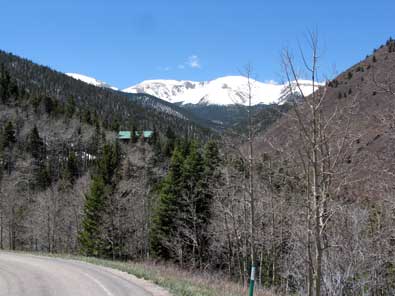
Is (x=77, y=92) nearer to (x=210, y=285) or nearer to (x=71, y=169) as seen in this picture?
(x=71, y=169)

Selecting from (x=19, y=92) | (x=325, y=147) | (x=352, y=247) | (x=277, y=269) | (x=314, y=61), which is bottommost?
(x=277, y=269)

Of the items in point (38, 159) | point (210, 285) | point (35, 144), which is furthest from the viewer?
point (35, 144)

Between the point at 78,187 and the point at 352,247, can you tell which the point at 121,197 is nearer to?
the point at 78,187

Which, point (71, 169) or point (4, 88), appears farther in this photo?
point (4, 88)

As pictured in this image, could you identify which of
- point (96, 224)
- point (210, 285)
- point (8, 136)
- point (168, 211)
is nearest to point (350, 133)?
point (210, 285)

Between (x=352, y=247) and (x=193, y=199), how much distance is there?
1658 cm

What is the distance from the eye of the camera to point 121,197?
42312 millimetres

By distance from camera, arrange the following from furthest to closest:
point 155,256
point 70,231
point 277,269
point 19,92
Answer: point 19,92 < point 70,231 < point 155,256 < point 277,269

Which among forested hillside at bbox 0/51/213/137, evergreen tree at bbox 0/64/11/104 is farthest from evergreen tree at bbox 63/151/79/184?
forested hillside at bbox 0/51/213/137

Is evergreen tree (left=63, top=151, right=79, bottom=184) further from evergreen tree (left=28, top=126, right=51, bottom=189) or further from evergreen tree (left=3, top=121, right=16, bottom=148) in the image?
evergreen tree (left=3, top=121, right=16, bottom=148)

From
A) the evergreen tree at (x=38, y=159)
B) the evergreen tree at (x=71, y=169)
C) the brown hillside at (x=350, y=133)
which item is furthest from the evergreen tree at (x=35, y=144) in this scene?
the brown hillside at (x=350, y=133)

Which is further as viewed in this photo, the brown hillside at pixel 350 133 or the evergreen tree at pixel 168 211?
the evergreen tree at pixel 168 211

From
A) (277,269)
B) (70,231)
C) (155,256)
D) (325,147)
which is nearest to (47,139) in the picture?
(70,231)

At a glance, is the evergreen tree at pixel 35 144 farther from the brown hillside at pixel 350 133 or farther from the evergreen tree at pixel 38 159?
the brown hillside at pixel 350 133
